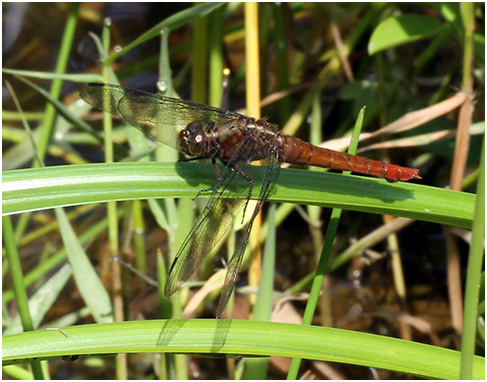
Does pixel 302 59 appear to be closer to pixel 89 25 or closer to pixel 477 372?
pixel 89 25

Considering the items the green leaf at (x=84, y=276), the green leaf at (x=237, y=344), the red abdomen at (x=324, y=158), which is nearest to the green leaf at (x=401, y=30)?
the red abdomen at (x=324, y=158)

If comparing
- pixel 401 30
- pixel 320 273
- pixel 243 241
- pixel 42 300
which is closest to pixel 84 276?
pixel 42 300

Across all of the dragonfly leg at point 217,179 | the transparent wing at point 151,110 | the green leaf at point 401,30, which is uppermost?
the green leaf at point 401,30

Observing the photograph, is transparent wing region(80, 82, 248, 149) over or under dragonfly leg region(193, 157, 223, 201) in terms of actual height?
over

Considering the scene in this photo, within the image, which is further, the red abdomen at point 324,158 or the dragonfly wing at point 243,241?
the red abdomen at point 324,158

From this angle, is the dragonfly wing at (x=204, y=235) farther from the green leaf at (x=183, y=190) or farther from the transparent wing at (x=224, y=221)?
the green leaf at (x=183, y=190)

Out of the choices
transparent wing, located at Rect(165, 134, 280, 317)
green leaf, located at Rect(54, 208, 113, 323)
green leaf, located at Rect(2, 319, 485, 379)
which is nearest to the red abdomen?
transparent wing, located at Rect(165, 134, 280, 317)

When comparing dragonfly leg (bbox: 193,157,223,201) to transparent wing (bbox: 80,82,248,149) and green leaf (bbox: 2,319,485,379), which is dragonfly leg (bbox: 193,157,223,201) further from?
green leaf (bbox: 2,319,485,379)
